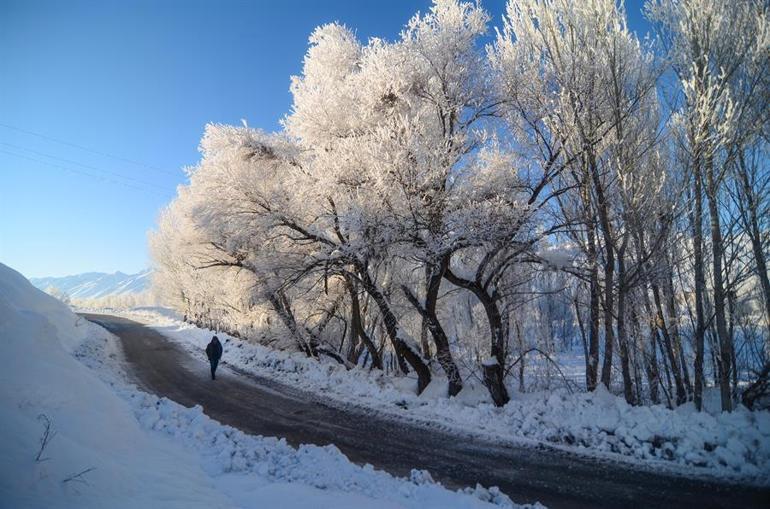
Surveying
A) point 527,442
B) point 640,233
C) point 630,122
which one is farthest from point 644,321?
point 527,442

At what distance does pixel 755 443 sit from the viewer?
6316mm

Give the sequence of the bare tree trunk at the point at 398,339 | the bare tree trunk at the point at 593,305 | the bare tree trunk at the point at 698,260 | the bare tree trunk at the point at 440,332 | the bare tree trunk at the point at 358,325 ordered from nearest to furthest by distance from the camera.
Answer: the bare tree trunk at the point at 698,260, the bare tree trunk at the point at 593,305, the bare tree trunk at the point at 440,332, the bare tree trunk at the point at 398,339, the bare tree trunk at the point at 358,325

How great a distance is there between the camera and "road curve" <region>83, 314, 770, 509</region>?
5504 mm

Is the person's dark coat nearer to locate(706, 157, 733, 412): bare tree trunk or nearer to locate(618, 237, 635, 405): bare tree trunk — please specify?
locate(618, 237, 635, 405): bare tree trunk

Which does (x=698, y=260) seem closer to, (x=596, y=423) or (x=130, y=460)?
(x=596, y=423)

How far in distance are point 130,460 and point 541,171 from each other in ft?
33.8

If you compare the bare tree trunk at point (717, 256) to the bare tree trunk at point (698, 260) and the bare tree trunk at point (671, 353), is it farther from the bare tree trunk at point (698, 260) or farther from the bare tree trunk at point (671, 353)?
the bare tree trunk at point (671, 353)

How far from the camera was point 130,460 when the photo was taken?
4.62 meters

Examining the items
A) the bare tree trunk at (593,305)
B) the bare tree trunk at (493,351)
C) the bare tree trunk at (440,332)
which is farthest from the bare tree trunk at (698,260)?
the bare tree trunk at (440,332)

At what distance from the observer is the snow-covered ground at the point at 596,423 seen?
634 centimetres

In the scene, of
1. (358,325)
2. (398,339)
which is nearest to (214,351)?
(358,325)

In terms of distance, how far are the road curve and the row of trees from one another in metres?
2.88

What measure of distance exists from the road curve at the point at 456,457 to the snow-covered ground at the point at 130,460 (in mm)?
1223

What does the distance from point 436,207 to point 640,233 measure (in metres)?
4.78
